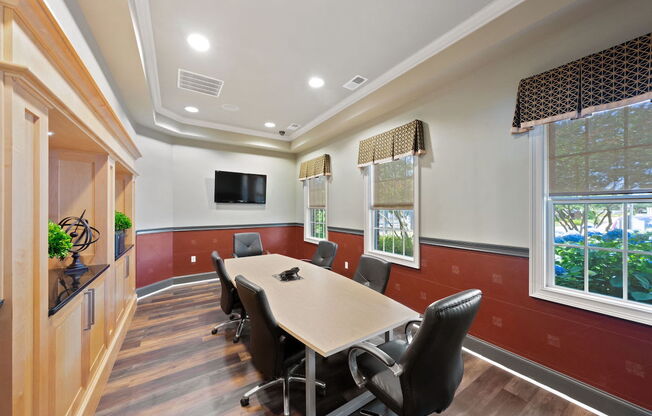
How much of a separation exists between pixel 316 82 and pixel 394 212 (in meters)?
2.03

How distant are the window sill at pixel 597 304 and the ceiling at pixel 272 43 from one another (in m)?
2.06

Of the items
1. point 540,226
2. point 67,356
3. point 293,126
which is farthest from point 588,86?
point 293,126

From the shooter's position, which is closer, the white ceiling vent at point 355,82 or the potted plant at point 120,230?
the potted plant at point 120,230

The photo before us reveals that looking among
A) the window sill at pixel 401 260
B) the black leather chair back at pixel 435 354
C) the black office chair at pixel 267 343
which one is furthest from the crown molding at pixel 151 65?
Answer: the window sill at pixel 401 260

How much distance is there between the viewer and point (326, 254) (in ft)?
11.3

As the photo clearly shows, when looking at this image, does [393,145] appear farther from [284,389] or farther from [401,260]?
[284,389]

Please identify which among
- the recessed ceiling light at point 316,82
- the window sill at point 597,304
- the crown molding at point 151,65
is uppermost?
the recessed ceiling light at point 316,82

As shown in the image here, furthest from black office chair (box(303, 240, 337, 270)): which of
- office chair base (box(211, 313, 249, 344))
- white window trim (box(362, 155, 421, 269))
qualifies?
office chair base (box(211, 313, 249, 344))

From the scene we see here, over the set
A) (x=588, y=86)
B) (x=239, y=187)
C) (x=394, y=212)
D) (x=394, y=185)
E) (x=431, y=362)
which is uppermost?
(x=588, y=86)

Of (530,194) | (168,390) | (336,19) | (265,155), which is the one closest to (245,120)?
(265,155)

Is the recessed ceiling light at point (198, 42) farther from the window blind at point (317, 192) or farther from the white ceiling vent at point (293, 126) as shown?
the window blind at point (317, 192)

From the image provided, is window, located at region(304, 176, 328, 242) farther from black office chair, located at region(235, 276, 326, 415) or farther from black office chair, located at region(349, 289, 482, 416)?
black office chair, located at region(349, 289, 482, 416)

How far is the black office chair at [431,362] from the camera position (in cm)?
111

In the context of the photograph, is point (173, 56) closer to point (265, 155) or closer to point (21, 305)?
point (21, 305)
